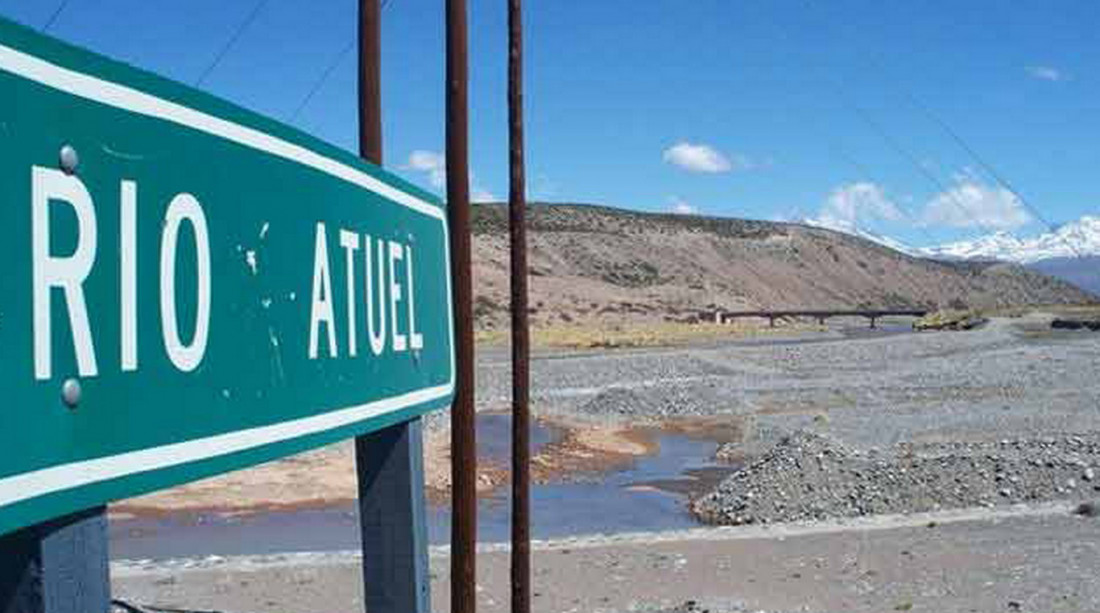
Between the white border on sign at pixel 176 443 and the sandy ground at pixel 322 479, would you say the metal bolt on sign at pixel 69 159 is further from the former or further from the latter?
the sandy ground at pixel 322 479

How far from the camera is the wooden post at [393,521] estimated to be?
3.07 m

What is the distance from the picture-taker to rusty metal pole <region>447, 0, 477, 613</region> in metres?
9.98

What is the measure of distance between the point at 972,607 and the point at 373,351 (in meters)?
12.5

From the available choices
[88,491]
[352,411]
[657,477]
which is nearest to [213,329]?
[88,491]

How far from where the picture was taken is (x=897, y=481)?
951 inches

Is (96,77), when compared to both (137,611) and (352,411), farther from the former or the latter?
(137,611)

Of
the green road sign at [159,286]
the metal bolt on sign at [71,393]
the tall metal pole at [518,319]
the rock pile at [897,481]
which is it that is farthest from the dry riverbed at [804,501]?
the metal bolt on sign at [71,393]

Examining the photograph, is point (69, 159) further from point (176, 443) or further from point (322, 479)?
point (322, 479)

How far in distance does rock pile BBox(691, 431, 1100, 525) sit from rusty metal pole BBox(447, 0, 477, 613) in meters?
14.0

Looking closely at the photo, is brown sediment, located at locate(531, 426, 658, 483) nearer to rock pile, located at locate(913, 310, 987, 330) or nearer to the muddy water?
the muddy water

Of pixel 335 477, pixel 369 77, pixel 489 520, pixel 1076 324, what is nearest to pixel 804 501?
pixel 489 520

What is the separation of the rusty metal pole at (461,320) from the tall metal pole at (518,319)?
2089mm

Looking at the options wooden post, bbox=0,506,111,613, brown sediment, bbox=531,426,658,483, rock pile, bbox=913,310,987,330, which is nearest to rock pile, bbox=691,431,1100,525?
brown sediment, bbox=531,426,658,483

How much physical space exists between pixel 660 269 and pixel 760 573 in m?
135
